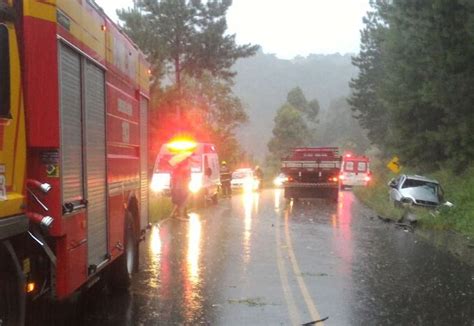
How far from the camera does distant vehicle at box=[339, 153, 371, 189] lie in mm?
42688

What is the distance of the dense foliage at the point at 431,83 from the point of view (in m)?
19.7

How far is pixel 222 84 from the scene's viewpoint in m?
56.7

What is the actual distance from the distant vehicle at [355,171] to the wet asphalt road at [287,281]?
85.1 ft

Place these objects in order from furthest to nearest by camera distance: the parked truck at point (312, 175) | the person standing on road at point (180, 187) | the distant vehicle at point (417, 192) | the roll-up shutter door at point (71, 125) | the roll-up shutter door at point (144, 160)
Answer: the parked truck at point (312, 175)
the distant vehicle at point (417, 192)
the person standing on road at point (180, 187)
the roll-up shutter door at point (144, 160)
the roll-up shutter door at point (71, 125)

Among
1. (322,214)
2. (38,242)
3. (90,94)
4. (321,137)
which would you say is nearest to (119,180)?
(90,94)

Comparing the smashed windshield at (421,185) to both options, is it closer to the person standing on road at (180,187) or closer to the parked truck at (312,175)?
the parked truck at (312,175)

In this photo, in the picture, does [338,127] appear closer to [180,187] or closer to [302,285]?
[180,187]

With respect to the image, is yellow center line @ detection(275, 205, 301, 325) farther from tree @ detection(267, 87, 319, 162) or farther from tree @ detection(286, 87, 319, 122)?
tree @ detection(286, 87, 319, 122)

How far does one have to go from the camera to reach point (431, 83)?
72.9 ft

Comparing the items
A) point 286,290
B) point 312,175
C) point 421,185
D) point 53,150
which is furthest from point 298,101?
point 53,150

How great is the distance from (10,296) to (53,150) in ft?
3.89

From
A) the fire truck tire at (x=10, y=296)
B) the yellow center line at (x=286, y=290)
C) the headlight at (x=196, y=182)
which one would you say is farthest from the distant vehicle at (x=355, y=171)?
the fire truck tire at (x=10, y=296)

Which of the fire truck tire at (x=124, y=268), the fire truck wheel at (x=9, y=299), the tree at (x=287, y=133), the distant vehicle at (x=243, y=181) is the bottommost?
the distant vehicle at (x=243, y=181)

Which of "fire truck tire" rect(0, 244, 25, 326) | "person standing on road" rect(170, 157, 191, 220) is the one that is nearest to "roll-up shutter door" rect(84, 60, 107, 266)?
"fire truck tire" rect(0, 244, 25, 326)
